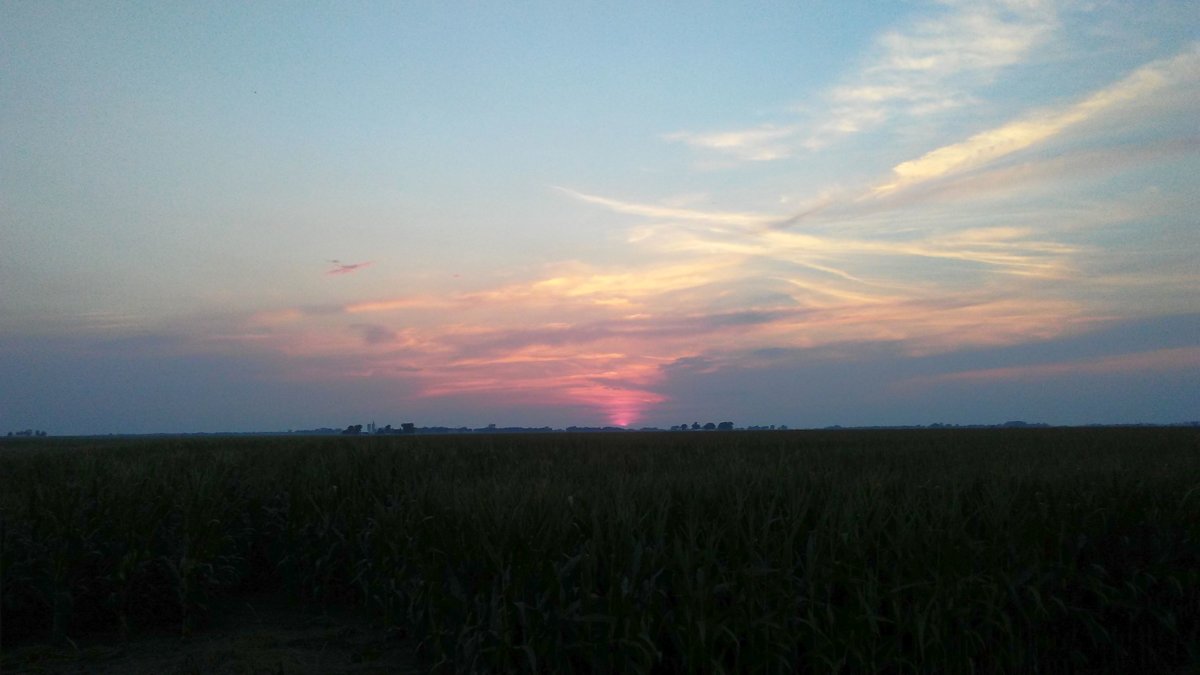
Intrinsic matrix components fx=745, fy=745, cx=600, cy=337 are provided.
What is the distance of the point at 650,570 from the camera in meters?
5.22

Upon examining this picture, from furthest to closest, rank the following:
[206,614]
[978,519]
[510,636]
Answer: [206,614], [978,519], [510,636]

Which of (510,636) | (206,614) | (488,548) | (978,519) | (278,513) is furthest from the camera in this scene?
(278,513)

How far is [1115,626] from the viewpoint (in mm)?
6363

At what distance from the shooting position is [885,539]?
5.92 metres

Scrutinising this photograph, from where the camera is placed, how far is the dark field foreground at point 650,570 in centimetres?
512

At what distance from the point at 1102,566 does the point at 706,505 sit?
11.1 feet

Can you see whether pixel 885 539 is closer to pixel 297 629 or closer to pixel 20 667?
pixel 297 629

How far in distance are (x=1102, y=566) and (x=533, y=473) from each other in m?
6.61

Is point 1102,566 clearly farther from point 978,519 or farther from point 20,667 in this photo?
point 20,667

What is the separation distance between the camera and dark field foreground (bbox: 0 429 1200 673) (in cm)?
512

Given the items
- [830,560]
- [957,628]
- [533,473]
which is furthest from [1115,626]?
[533,473]

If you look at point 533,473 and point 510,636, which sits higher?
point 533,473

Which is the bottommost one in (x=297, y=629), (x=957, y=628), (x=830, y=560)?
(x=297, y=629)

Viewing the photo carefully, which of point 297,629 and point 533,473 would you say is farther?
point 533,473
